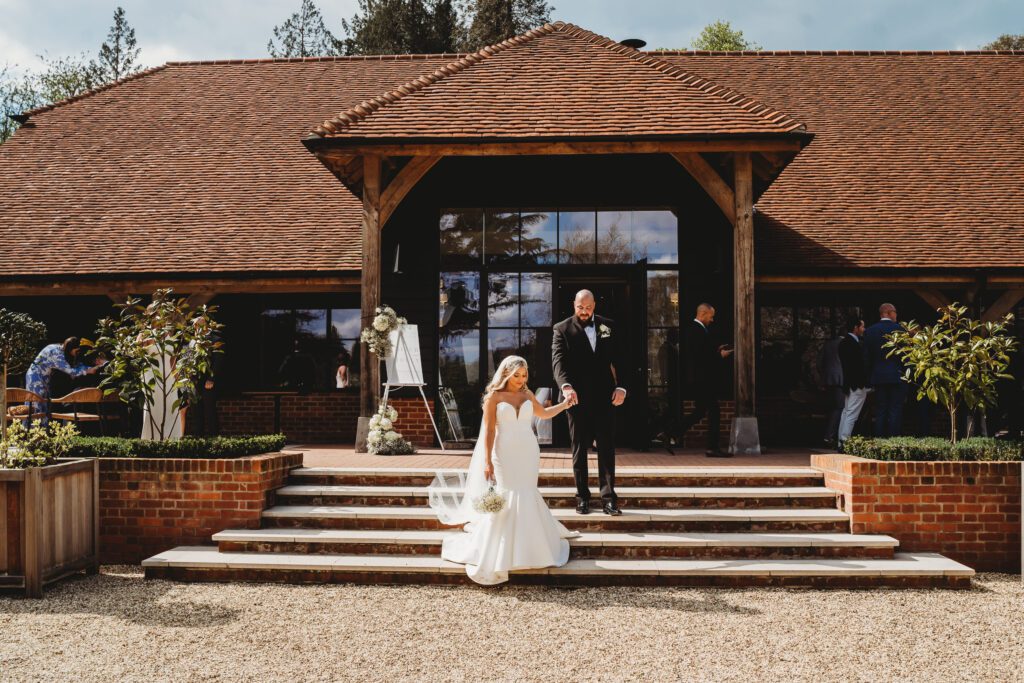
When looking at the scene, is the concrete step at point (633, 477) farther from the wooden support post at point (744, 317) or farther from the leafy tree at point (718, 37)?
the leafy tree at point (718, 37)

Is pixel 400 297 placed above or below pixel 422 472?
above

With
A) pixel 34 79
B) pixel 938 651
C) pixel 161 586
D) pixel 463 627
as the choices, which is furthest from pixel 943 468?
pixel 34 79

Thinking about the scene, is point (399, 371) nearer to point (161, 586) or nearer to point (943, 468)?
point (161, 586)

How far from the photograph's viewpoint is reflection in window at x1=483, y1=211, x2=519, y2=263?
11.3m

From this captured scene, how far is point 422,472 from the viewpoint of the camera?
7.55 meters

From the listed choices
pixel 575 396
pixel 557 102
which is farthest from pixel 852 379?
pixel 575 396

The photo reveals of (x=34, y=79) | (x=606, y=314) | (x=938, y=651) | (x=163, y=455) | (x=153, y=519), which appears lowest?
(x=938, y=651)

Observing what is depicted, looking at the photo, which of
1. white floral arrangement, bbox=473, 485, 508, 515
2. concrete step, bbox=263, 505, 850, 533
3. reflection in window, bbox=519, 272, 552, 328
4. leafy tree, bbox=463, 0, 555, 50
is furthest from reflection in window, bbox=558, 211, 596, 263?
leafy tree, bbox=463, 0, 555, 50

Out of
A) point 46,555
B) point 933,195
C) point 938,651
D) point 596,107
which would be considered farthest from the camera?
point 933,195

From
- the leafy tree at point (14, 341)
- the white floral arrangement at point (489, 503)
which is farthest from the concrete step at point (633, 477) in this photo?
the leafy tree at point (14, 341)

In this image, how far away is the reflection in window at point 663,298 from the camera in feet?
37.3

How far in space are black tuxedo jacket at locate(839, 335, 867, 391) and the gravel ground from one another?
4.29 meters

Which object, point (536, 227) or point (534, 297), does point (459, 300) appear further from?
point (536, 227)

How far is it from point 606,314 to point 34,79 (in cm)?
2958
